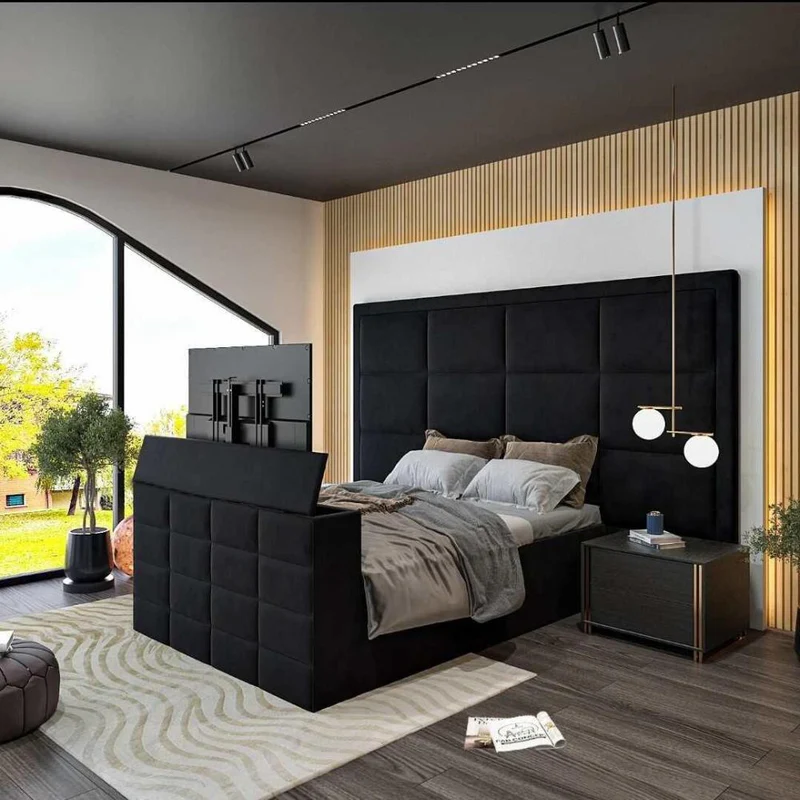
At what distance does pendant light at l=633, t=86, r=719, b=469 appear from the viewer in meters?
3.97

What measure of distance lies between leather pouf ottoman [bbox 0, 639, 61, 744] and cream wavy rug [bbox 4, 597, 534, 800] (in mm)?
107

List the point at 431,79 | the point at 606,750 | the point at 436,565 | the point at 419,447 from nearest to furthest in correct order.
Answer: the point at 606,750, the point at 436,565, the point at 431,79, the point at 419,447

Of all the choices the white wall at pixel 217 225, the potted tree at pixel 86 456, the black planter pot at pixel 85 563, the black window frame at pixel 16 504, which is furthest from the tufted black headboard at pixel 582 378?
the black window frame at pixel 16 504

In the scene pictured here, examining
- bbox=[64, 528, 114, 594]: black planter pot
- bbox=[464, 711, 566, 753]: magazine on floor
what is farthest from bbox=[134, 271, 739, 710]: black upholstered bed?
bbox=[64, 528, 114, 594]: black planter pot

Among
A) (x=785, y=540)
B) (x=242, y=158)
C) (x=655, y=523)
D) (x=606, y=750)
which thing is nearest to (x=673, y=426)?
(x=655, y=523)

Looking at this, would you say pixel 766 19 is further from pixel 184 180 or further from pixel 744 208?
pixel 184 180

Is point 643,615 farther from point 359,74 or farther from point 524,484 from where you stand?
point 359,74

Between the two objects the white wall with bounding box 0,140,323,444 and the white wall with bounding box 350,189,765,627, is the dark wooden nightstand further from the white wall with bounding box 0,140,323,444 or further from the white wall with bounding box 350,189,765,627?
the white wall with bounding box 0,140,323,444

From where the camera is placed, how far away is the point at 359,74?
3727 mm

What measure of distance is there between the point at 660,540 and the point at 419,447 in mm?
2030

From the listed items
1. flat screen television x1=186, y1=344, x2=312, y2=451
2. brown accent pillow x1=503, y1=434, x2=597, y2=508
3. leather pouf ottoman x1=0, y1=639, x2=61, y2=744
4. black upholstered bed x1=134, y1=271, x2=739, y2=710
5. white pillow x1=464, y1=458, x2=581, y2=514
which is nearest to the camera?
leather pouf ottoman x1=0, y1=639, x2=61, y2=744

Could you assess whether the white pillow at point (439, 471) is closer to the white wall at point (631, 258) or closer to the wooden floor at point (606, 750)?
the white wall at point (631, 258)

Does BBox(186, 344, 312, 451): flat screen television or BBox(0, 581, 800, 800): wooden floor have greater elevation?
BBox(186, 344, 312, 451): flat screen television

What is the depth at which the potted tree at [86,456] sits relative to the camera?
4.82 meters
